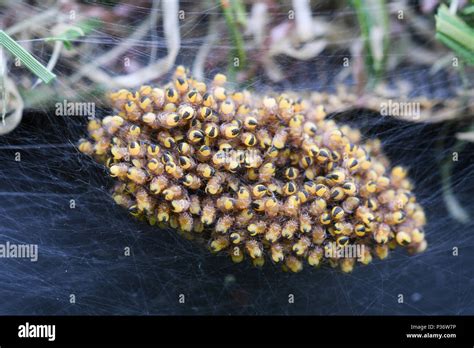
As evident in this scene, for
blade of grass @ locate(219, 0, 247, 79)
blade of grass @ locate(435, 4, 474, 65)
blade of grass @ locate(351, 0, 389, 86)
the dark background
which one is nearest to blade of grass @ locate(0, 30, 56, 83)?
the dark background

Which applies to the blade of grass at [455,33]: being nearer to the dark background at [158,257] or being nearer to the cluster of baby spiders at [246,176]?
the dark background at [158,257]

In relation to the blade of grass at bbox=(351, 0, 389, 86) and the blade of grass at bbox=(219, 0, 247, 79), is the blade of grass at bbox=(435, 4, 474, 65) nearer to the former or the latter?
the blade of grass at bbox=(351, 0, 389, 86)

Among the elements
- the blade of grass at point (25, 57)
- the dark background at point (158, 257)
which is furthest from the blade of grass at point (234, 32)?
the blade of grass at point (25, 57)

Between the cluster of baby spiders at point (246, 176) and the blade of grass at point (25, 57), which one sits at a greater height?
the blade of grass at point (25, 57)

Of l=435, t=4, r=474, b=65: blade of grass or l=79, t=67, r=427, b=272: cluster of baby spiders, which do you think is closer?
l=79, t=67, r=427, b=272: cluster of baby spiders

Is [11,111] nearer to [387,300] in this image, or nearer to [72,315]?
[72,315]
